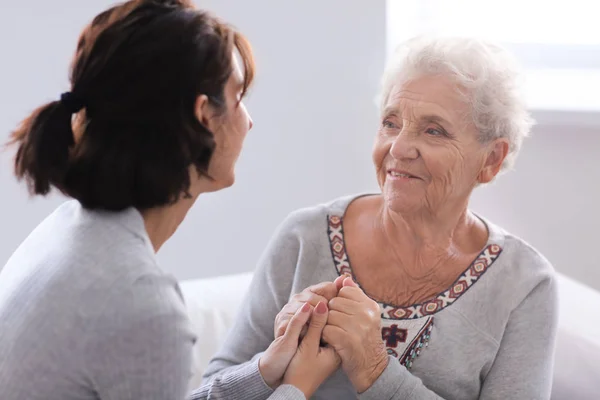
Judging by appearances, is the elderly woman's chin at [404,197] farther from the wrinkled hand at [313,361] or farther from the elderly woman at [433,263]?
the wrinkled hand at [313,361]

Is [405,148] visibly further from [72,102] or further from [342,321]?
[72,102]

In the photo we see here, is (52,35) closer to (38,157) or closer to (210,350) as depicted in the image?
(210,350)

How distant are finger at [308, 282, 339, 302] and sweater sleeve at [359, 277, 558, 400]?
0.15m

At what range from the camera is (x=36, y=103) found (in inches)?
111

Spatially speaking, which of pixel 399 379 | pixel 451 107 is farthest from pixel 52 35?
pixel 399 379

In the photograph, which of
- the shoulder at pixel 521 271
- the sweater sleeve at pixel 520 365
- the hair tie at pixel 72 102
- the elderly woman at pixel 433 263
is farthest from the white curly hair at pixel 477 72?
the hair tie at pixel 72 102

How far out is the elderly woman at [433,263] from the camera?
5.45 feet

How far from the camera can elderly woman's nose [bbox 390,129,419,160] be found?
170 cm

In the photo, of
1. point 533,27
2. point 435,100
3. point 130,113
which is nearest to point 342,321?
point 435,100

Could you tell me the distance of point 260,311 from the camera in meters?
1.74

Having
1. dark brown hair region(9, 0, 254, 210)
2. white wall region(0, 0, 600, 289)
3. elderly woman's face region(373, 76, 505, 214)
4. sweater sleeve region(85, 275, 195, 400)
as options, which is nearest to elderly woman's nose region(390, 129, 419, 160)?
elderly woman's face region(373, 76, 505, 214)

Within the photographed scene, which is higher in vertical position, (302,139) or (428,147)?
(428,147)

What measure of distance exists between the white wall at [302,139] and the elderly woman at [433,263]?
1.10m

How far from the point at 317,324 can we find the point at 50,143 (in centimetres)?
57
